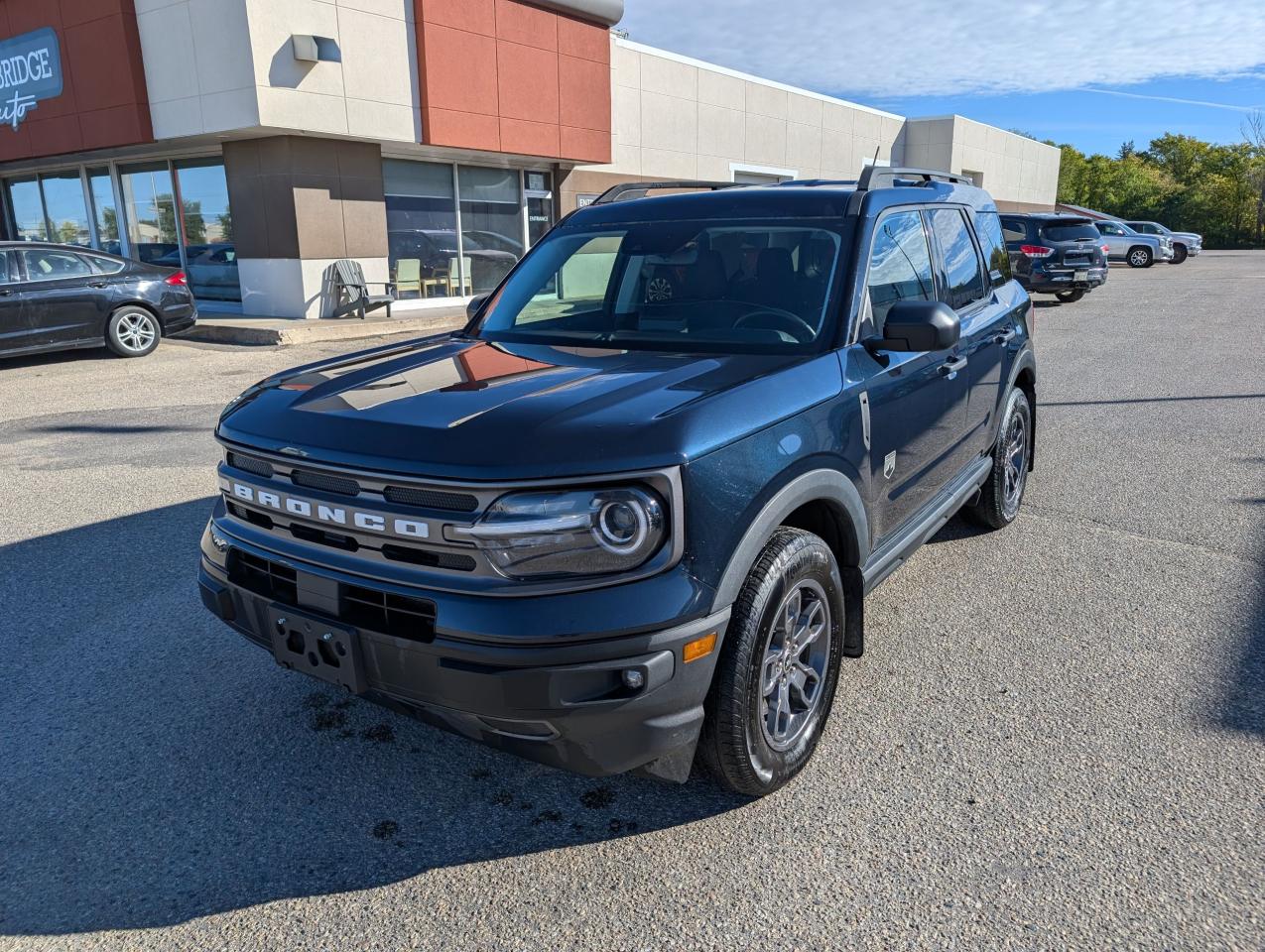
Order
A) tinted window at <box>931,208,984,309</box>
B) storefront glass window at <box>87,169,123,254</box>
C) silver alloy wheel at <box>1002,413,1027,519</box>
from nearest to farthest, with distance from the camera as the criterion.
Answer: tinted window at <box>931,208,984,309</box> → silver alloy wheel at <box>1002,413,1027,519</box> → storefront glass window at <box>87,169,123,254</box>

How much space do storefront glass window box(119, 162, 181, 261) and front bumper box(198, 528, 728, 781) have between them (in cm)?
1827

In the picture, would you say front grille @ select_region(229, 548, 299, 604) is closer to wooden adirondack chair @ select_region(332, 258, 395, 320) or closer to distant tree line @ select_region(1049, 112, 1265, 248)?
wooden adirondack chair @ select_region(332, 258, 395, 320)

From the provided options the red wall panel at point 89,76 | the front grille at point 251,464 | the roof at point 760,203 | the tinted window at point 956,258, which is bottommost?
the front grille at point 251,464

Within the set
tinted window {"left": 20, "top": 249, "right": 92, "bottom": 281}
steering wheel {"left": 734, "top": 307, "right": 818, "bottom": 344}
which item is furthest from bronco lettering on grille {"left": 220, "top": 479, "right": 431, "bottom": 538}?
tinted window {"left": 20, "top": 249, "right": 92, "bottom": 281}

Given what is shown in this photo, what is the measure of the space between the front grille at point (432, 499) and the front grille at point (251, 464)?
1.86 ft

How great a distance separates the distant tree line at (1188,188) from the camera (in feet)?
205

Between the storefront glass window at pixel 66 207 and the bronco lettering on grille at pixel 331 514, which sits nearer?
the bronco lettering on grille at pixel 331 514

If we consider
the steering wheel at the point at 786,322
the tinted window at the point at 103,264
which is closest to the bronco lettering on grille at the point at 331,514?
the steering wheel at the point at 786,322

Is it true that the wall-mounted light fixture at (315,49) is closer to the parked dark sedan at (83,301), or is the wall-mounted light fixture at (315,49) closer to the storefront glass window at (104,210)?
the parked dark sedan at (83,301)

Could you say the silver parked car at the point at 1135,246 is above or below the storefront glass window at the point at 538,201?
below

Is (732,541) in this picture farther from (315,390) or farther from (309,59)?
(309,59)

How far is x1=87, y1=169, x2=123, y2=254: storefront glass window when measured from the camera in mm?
19453

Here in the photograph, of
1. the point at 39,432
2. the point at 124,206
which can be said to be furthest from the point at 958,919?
the point at 124,206

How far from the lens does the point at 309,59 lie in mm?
14648
